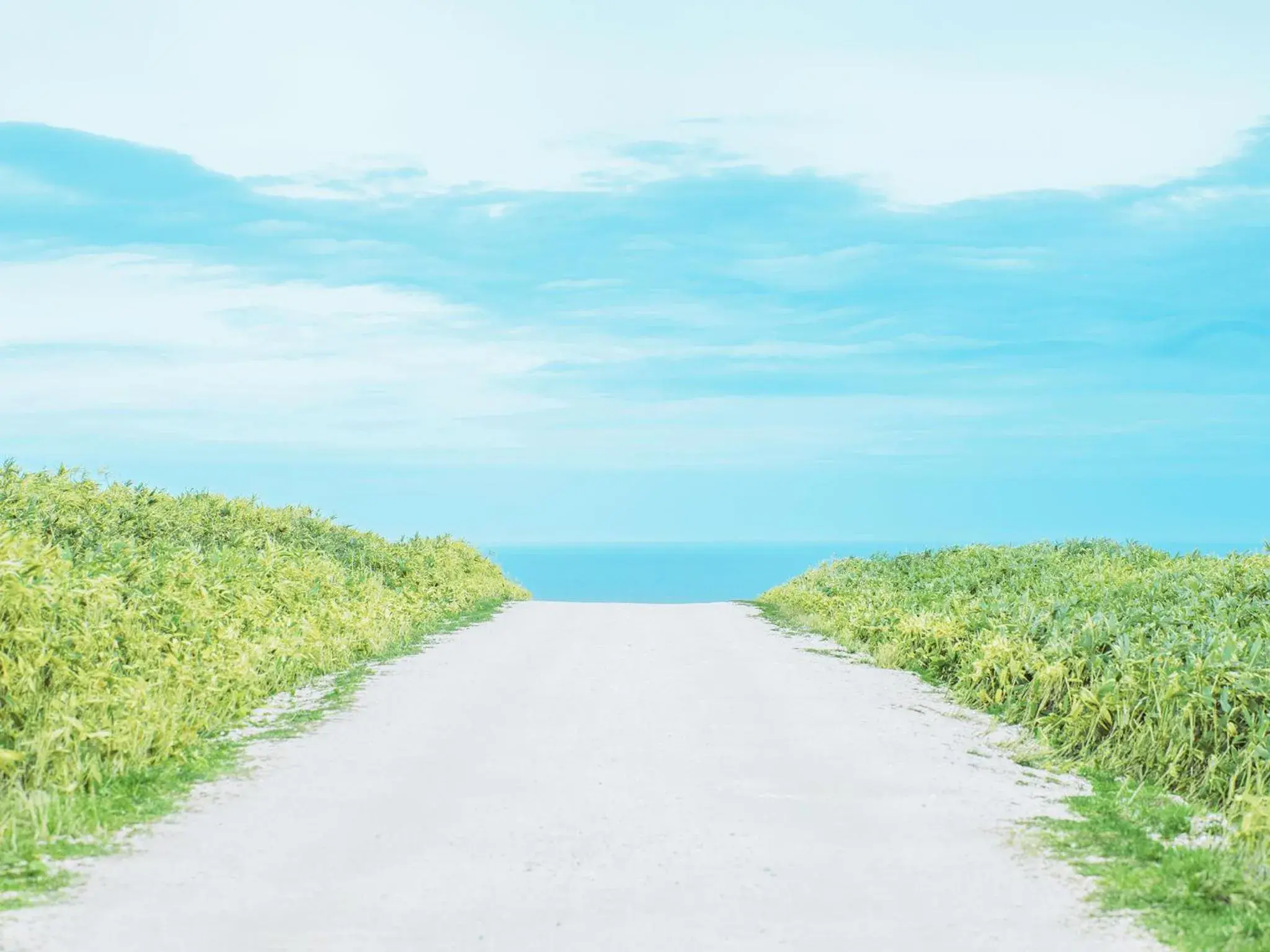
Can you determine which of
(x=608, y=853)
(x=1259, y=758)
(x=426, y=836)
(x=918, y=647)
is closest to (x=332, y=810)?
(x=426, y=836)

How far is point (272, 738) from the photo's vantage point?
31.4 feet

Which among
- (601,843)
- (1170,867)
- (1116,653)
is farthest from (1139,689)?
(601,843)

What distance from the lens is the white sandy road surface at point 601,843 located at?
17.3 feet

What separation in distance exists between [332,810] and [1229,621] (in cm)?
908

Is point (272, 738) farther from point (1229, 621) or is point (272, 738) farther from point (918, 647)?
point (1229, 621)

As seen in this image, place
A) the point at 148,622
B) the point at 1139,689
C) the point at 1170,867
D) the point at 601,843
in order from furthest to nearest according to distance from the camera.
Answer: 1. the point at 148,622
2. the point at 1139,689
3. the point at 601,843
4. the point at 1170,867

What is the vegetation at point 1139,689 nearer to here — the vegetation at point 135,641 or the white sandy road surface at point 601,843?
the white sandy road surface at point 601,843

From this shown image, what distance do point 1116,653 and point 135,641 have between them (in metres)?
8.73

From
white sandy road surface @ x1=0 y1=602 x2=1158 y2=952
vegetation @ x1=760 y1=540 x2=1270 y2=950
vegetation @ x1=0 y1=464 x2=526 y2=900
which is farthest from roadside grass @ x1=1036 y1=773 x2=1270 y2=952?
vegetation @ x1=0 y1=464 x2=526 y2=900

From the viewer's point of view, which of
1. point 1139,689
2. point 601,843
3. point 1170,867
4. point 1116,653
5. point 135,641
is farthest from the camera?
point 1116,653

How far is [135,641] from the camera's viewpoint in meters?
10.1

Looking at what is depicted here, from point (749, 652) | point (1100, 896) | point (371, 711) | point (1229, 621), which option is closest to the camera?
point (1100, 896)

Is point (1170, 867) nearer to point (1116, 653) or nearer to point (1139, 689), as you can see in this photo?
point (1139, 689)

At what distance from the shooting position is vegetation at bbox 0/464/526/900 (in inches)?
288
